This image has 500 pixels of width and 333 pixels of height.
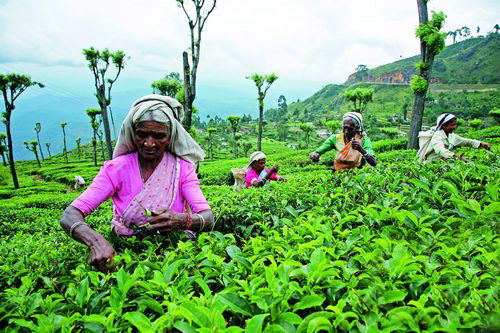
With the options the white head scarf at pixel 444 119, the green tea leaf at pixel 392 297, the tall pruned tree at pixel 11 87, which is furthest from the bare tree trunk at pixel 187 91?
the tall pruned tree at pixel 11 87

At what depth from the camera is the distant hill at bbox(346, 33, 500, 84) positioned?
292 feet

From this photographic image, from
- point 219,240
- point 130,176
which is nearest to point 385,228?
point 219,240

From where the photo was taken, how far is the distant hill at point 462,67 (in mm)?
89125

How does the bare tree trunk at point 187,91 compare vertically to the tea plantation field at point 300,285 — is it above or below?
above

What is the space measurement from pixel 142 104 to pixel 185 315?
1.74 m

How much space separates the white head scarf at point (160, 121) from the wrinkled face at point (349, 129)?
2.83 m

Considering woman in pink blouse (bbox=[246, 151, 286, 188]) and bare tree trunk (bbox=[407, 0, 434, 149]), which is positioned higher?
bare tree trunk (bbox=[407, 0, 434, 149])

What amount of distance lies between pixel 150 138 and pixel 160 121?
15 cm

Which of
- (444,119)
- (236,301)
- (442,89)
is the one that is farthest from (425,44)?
(442,89)

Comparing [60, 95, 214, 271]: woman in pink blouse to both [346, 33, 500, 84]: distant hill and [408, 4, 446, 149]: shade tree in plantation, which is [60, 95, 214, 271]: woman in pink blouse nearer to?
[408, 4, 446, 149]: shade tree in plantation

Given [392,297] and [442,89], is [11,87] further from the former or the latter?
[442,89]

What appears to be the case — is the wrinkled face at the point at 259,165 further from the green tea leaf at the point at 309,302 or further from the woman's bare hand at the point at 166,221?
the green tea leaf at the point at 309,302

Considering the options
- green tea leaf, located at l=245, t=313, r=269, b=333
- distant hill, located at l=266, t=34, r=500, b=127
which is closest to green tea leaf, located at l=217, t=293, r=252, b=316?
green tea leaf, located at l=245, t=313, r=269, b=333

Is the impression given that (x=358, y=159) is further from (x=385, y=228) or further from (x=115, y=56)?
(x=115, y=56)
